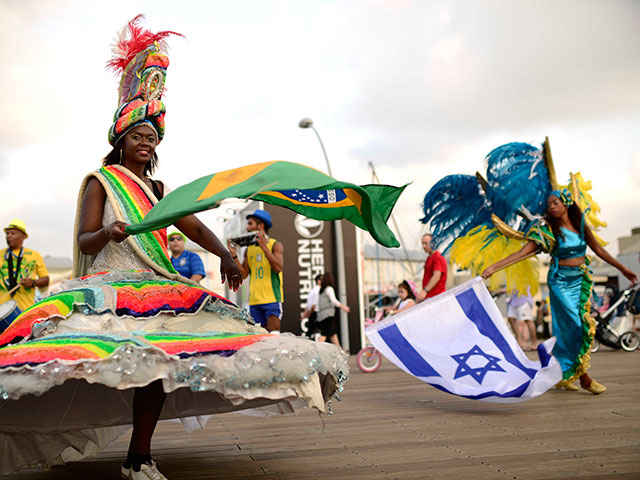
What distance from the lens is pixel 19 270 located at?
7.16m

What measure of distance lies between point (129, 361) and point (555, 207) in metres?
4.78

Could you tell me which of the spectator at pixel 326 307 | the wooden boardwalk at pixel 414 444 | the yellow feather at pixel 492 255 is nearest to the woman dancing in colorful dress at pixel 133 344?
the wooden boardwalk at pixel 414 444

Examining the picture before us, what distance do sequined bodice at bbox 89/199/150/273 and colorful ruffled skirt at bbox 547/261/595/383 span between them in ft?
14.0

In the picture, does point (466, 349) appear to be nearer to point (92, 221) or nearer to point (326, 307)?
point (92, 221)

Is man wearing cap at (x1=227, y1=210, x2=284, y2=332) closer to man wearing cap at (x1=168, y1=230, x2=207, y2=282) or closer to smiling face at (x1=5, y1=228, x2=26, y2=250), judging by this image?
man wearing cap at (x1=168, y1=230, x2=207, y2=282)

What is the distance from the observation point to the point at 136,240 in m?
3.00

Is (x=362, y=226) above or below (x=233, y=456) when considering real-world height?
above

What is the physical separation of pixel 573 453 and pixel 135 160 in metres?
2.64

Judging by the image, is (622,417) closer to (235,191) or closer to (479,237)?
(479,237)

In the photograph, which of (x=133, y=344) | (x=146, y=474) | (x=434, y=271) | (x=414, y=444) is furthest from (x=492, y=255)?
(x=133, y=344)

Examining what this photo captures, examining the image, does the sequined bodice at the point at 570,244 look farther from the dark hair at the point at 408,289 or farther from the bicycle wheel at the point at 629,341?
the bicycle wheel at the point at 629,341

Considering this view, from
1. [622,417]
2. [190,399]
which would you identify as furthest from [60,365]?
[622,417]

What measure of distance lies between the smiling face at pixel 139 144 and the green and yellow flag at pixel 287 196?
0.64 m

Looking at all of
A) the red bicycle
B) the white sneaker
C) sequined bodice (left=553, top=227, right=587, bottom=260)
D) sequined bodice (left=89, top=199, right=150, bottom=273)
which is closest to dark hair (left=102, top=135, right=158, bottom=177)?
sequined bodice (left=89, top=199, right=150, bottom=273)
